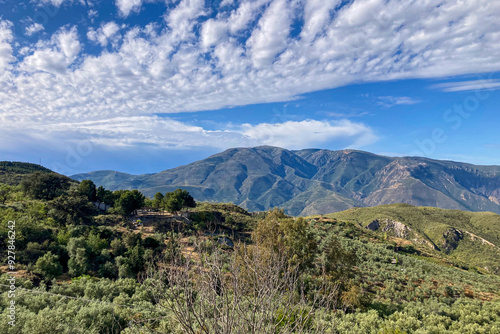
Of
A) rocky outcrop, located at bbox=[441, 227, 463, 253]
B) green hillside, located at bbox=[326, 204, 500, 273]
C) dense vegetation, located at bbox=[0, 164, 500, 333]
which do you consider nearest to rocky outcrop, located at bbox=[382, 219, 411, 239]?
green hillside, located at bbox=[326, 204, 500, 273]

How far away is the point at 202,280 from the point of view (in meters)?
5.70

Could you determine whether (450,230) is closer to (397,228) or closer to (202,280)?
(397,228)

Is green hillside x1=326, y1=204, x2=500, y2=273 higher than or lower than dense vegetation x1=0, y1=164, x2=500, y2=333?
lower

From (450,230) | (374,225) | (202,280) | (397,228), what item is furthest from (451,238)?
(202,280)

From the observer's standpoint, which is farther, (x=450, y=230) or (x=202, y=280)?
(x=450, y=230)

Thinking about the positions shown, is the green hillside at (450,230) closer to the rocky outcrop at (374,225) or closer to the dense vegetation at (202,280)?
the rocky outcrop at (374,225)

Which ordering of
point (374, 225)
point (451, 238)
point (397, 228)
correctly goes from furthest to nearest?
1. point (374, 225)
2. point (397, 228)
3. point (451, 238)

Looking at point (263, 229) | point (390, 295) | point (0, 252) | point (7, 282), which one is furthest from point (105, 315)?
point (390, 295)

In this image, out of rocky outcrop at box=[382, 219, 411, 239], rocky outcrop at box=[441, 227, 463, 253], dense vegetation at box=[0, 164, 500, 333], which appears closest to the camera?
dense vegetation at box=[0, 164, 500, 333]

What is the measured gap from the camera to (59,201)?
32031mm

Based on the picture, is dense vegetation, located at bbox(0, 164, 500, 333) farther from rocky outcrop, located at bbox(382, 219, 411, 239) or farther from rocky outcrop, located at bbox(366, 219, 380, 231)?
rocky outcrop, located at bbox(366, 219, 380, 231)

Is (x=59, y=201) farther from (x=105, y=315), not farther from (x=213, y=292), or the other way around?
(x=213, y=292)

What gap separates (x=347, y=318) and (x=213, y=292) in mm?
14012

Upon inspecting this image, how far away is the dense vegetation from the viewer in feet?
18.3
